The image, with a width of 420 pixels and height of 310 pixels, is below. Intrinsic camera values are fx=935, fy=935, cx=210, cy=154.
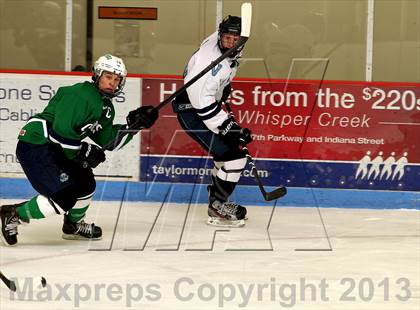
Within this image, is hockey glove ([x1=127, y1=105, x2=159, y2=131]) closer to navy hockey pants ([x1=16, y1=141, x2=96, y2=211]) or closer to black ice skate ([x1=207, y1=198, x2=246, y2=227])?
navy hockey pants ([x1=16, y1=141, x2=96, y2=211])

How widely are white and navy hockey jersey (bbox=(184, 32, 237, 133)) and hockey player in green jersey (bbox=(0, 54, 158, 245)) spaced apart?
1.99 feet

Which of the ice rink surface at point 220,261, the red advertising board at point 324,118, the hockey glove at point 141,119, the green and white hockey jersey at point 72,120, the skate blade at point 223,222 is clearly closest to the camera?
the ice rink surface at point 220,261

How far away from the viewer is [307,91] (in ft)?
18.6

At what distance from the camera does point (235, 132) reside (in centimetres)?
498

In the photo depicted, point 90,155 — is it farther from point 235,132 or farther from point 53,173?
point 235,132

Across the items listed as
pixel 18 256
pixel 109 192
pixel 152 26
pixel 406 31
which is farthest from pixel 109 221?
pixel 406 31

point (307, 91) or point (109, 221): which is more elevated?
point (307, 91)

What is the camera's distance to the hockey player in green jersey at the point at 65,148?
427 centimetres

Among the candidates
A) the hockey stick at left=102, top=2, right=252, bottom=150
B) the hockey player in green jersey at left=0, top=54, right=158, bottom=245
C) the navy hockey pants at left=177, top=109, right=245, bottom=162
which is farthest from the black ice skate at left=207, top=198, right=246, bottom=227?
the hockey player in green jersey at left=0, top=54, right=158, bottom=245

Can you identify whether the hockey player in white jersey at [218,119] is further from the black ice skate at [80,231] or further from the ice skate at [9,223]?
the ice skate at [9,223]

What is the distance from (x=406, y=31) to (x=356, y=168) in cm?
92

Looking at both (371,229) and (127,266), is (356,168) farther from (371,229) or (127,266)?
(127,266)

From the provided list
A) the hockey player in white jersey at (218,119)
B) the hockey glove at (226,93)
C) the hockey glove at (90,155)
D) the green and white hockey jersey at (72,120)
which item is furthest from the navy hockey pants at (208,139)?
the hockey glove at (90,155)

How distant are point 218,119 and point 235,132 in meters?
0.12
